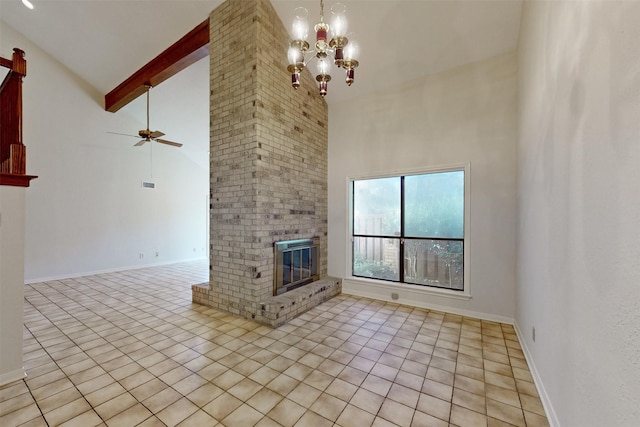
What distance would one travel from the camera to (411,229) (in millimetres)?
4117

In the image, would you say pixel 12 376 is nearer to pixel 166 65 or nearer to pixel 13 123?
pixel 13 123

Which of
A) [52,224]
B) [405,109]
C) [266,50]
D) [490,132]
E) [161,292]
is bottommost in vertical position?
[161,292]

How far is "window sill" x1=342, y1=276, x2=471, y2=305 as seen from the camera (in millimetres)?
3725

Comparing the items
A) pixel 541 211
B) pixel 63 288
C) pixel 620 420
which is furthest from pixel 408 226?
pixel 63 288

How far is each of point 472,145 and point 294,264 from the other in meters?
3.12

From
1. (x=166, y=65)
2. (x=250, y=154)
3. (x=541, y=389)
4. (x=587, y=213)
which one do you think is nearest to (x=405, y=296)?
(x=541, y=389)

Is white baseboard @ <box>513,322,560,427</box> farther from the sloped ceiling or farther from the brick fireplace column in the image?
the sloped ceiling

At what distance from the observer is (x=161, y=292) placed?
4.70 meters

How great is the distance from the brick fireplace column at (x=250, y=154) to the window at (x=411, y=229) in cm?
126

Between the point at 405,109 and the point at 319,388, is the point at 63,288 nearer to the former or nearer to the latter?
the point at 319,388

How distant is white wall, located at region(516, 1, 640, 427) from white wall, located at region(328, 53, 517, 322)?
113 cm

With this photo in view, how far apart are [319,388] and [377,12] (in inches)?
169

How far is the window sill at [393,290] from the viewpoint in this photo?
12.2 ft

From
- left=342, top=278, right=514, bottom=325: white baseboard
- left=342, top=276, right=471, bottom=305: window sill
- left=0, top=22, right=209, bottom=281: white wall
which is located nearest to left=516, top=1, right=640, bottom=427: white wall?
left=342, top=278, right=514, bottom=325: white baseboard
